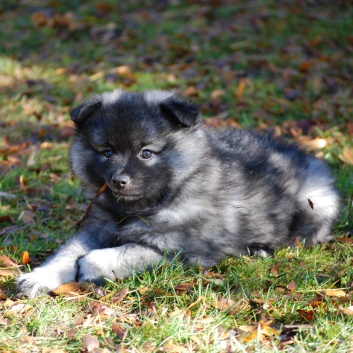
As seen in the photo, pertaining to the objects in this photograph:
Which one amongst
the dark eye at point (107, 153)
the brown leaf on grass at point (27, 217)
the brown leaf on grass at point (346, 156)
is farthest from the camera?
the brown leaf on grass at point (346, 156)

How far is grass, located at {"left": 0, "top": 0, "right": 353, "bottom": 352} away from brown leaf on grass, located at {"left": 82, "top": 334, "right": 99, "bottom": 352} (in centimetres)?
2

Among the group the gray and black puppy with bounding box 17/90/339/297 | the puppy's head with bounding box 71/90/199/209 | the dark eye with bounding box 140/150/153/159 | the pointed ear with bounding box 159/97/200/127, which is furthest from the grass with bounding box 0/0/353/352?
the pointed ear with bounding box 159/97/200/127

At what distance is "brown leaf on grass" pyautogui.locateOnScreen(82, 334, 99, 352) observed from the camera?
3.26 m

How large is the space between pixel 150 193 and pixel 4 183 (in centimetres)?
212

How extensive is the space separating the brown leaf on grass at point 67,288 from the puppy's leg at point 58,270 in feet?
0.21

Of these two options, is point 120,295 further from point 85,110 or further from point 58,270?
point 85,110

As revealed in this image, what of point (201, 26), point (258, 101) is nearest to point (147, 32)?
point (201, 26)

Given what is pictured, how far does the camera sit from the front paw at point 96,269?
12.9 ft

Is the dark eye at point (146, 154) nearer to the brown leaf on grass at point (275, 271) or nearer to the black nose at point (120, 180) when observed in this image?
the black nose at point (120, 180)

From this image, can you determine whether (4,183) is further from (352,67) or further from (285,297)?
(352,67)

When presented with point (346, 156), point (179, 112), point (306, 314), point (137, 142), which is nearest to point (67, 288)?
point (137, 142)

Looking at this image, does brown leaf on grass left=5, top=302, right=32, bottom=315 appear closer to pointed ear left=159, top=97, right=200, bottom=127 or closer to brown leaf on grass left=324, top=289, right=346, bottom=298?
pointed ear left=159, top=97, right=200, bottom=127

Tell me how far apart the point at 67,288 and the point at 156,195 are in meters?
0.81

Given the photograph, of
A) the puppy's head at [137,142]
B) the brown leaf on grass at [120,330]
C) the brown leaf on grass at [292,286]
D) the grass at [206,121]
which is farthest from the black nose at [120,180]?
the brown leaf on grass at [292,286]
